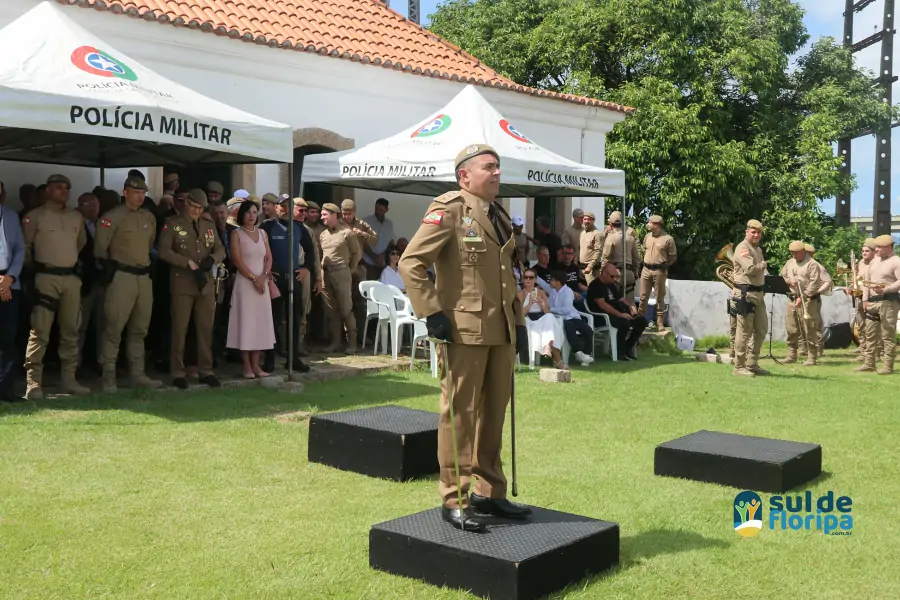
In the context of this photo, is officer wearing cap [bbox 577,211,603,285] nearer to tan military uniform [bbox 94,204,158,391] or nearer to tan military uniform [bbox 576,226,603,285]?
tan military uniform [bbox 576,226,603,285]

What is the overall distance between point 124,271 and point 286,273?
2.17 meters

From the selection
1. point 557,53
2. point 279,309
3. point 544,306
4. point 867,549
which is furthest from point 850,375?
point 557,53

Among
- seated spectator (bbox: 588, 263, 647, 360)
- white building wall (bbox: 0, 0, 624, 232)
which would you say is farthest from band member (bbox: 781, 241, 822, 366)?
white building wall (bbox: 0, 0, 624, 232)

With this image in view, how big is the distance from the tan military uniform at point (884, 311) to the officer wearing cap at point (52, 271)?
10.9 metres

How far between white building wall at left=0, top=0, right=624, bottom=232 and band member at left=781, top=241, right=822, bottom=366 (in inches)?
200

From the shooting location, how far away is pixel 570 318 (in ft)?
43.6

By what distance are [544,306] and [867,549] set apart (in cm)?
783

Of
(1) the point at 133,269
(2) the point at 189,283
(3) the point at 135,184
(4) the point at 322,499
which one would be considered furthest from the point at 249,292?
(4) the point at 322,499

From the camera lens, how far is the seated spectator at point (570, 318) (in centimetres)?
1318

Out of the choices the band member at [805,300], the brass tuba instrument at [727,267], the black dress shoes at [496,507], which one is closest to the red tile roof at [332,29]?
the band member at [805,300]

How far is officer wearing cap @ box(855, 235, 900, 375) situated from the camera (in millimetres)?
13969

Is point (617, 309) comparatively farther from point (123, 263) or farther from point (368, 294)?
point (123, 263)

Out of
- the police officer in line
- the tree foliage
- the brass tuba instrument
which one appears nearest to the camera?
the police officer in line

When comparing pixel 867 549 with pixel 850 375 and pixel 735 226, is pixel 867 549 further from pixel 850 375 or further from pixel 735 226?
pixel 735 226
